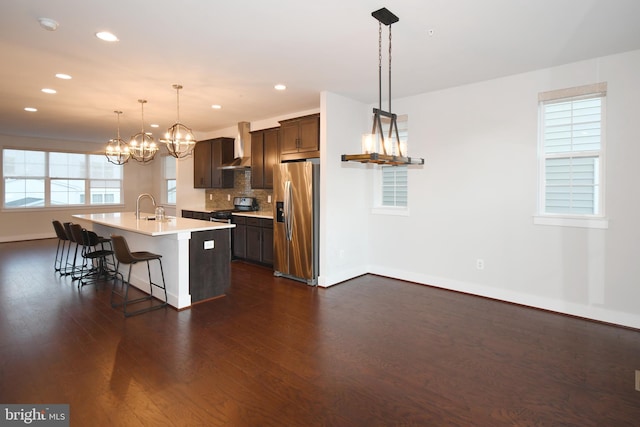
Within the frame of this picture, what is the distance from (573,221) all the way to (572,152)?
74 centimetres

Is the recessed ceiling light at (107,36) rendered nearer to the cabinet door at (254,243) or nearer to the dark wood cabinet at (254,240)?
the dark wood cabinet at (254,240)

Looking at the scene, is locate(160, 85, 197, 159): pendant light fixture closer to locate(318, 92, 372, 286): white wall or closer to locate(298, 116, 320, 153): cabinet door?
locate(298, 116, 320, 153): cabinet door

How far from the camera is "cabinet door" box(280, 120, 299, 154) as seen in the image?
5.37 meters

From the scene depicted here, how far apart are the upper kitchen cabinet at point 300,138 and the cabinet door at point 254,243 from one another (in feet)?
4.35

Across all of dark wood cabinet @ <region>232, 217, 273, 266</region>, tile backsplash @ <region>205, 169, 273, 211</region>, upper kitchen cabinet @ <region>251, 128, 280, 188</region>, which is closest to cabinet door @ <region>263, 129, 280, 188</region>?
upper kitchen cabinet @ <region>251, 128, 280, 188</region>

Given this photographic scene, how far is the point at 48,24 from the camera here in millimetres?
2777

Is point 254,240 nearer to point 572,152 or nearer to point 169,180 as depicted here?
point 572,152

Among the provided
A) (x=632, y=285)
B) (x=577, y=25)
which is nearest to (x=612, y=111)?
(x=577, y=25)

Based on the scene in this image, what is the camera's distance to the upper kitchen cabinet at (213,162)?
7.20 meters

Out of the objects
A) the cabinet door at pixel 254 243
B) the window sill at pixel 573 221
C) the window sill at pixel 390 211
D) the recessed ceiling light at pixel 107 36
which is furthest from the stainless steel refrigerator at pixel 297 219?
the window sill at pixel 573 221

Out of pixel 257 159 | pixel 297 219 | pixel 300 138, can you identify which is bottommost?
pixel 297 219

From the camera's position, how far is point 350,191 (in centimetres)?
514

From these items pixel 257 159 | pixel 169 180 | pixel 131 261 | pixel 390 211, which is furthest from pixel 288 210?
pixel 169 180

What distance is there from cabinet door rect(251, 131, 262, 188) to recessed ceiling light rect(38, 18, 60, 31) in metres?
3.62
